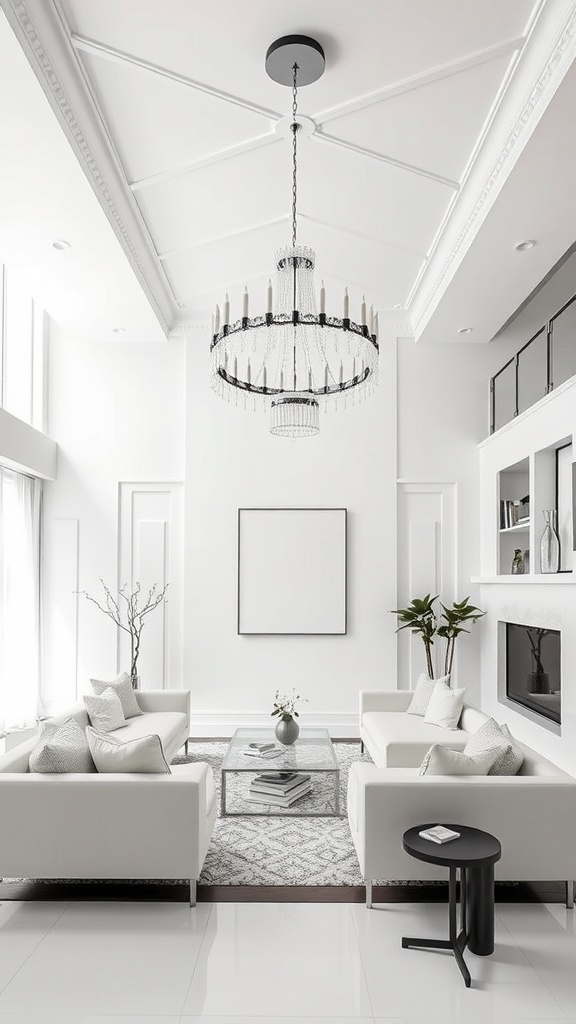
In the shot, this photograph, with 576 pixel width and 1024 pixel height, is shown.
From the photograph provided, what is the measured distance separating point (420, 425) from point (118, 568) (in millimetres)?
3255

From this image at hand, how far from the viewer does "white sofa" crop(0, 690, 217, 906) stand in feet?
11.2

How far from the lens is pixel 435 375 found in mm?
7648

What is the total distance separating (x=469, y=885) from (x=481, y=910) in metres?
0.09

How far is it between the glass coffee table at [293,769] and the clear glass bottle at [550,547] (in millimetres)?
1988

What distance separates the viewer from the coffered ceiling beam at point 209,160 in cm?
459

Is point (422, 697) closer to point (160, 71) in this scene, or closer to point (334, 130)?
point (334, 130)

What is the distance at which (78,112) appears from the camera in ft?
13.1

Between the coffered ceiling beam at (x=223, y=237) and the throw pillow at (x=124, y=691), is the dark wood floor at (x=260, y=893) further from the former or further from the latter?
the coffered ceiling beam at (x=223, y=237)

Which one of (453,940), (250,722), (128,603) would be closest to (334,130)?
(453,940)

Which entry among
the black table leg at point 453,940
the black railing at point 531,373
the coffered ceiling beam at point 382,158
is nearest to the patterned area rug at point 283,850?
the black table leg at point 453,940

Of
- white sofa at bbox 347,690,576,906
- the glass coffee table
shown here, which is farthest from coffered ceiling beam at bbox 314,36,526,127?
the glass coffee table

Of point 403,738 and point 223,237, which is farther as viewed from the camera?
point 223,237

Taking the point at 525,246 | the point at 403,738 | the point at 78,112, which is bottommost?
the point at 403,738

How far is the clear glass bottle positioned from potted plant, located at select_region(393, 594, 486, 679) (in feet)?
5.19
